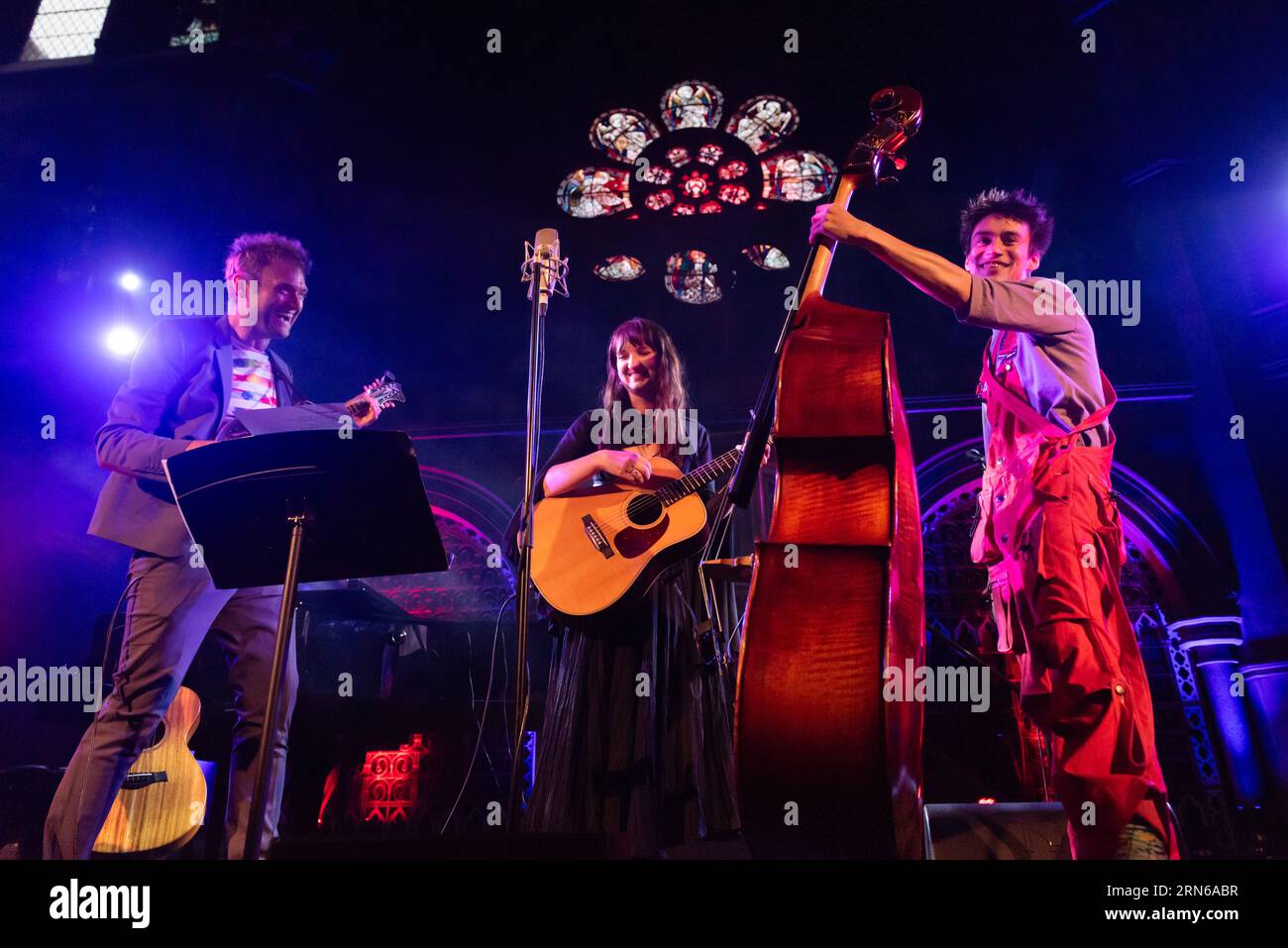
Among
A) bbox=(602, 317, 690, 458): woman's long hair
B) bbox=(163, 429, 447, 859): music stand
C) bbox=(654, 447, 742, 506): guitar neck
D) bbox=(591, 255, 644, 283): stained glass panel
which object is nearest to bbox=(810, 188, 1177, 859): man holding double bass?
bbox=(654, 447, 742, 506): guitar neck

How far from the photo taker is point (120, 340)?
21.0 feet

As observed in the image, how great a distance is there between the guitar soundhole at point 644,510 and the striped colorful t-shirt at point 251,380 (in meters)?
1.47

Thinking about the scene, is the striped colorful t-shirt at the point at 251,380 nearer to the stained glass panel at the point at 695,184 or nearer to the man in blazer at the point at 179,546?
the man in blazer at the point at 179,546

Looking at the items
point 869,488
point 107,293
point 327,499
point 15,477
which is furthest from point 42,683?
point 869,488

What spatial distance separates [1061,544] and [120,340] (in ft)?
20.7

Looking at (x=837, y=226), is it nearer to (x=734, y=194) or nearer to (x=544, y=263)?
(x=544, y=263)

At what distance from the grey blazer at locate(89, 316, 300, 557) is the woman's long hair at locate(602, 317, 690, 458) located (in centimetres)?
132

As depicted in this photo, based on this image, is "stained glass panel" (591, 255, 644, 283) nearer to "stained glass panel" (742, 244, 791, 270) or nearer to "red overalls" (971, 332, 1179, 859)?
"stained glass panel" (742, 244, 791, 270)

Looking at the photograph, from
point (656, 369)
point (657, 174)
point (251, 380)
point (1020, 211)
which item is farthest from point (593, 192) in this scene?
point (1020, 211)

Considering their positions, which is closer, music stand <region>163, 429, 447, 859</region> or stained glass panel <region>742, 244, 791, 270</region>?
music stand <region>163, 429, 447, 859</region>

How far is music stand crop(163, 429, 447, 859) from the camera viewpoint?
2.35 meters

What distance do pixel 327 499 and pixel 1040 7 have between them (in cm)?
793

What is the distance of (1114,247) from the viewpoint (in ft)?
24.8
